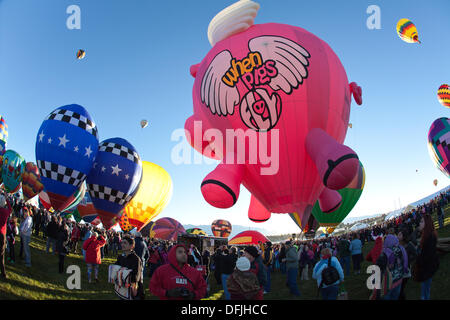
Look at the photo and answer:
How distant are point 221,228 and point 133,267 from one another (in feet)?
141

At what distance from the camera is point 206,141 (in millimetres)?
7238

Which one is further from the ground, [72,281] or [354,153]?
[354,153]

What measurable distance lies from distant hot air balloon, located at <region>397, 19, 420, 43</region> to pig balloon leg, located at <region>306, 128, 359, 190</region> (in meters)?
22.1

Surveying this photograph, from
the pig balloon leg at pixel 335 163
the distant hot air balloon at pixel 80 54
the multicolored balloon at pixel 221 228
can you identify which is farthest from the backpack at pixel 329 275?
the multicolored balloon at pixel 221 228

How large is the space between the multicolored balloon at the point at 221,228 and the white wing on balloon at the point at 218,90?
4108 cm

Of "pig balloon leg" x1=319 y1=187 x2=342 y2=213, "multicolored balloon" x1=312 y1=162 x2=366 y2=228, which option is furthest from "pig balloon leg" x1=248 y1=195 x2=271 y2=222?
"multicolored balloon" x1=312 y1=162 x2=366 y2=228

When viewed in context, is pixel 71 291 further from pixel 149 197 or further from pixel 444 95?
pixel 444 95

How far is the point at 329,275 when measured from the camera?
4863mm

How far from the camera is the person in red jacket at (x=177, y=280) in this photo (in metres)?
3.38

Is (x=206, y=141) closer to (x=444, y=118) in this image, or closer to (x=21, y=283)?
(x=21, y=283)

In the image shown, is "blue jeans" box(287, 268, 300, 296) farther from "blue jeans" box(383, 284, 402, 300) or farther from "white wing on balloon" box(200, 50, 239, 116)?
"white wing on balloon" box(200, 50, 239, 116)
